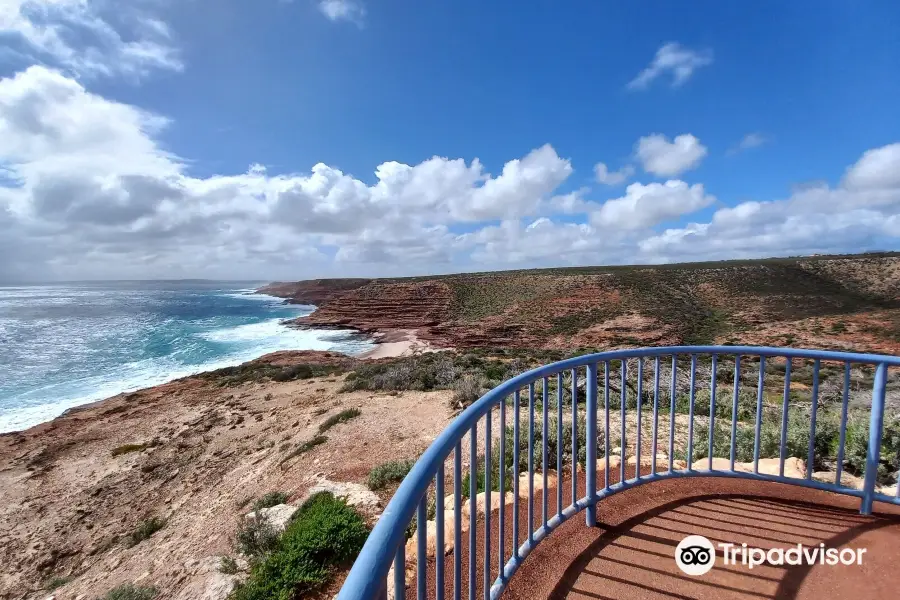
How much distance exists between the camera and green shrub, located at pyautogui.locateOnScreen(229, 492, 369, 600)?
11.2 ft

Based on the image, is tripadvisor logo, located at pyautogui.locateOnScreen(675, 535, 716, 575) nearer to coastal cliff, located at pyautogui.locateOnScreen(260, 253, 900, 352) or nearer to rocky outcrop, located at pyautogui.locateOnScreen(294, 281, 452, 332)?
coastal cliff, located at pyautogui.locateOnScreen(260, 253, 900, 352)

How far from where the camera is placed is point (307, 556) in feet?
12.0

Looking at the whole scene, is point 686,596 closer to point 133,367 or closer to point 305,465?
point 305,465

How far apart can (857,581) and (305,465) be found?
6756mm

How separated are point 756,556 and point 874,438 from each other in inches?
51.1

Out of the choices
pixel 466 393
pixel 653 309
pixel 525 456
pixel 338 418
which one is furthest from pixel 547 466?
pixel 653 309

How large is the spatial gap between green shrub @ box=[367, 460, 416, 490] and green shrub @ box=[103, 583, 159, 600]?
241 centimetres

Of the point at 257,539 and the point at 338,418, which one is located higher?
the point at 257,539

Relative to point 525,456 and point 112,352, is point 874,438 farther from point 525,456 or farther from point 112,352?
point 112,352

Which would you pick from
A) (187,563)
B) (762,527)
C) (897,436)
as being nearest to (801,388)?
(897,436)

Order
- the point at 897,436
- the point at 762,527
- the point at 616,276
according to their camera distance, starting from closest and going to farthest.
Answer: the point at 762,527 < the point at 897,436 < the point at 616,276

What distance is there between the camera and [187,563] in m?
4.72

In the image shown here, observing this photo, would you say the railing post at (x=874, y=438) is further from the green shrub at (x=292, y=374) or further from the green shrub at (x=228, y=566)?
the green shrub at (x=292, y=374)

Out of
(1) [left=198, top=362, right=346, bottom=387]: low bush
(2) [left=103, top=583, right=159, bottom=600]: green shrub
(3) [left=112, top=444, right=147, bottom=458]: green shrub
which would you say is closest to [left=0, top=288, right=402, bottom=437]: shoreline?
(1) [left=198, top=362, right=346, bottom=387]: low bush
